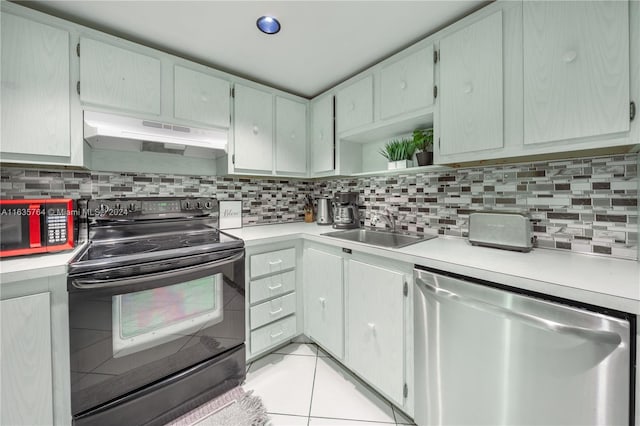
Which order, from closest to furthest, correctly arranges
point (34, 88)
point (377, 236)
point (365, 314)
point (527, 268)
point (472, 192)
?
point (527, 268)
point (34, 88)
point (365, 314)
point (472, 192)
point (377, 236)

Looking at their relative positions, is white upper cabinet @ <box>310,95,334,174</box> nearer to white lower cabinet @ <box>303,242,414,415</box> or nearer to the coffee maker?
the coffee maker

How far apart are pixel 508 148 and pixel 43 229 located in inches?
93.1

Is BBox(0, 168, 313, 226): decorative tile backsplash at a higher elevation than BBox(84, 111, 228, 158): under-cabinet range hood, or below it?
below

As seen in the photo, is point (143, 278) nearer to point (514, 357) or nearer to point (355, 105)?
point (514, 357)

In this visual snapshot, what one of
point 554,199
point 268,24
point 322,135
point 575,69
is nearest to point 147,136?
point 268,24

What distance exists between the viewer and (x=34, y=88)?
127cm

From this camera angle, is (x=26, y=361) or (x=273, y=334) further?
(x=273, y=334)

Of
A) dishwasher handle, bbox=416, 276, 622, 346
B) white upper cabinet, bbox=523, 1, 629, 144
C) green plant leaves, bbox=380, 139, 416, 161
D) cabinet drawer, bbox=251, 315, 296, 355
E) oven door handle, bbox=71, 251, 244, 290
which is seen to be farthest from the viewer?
green plant leaves, bbox=380, 139, 416, 161

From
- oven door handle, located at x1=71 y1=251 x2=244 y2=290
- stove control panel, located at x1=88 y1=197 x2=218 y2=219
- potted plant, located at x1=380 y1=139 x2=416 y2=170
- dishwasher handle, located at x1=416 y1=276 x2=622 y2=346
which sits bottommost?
dishwasher handle, located at x1=416 y1=276 x2=622 y2=346

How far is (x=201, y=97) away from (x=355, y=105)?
3.91 feet

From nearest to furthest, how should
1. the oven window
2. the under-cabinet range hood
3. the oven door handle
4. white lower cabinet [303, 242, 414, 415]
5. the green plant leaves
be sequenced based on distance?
the oven door handle < the oven window < white lower cabinet [303, 242, 414, 415] < the under-cabinet range hood < the green plant leaves

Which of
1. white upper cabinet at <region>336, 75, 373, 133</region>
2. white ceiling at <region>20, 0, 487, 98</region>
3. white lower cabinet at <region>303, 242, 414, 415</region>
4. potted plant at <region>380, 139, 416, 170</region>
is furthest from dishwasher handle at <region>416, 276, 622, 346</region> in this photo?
white ceiling at <region>20, 0, 487, 98</region>

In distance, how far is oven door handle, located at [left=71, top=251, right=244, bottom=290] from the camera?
3.52 feet

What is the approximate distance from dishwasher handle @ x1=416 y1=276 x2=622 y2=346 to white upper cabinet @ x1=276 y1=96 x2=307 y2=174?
1.60 m
